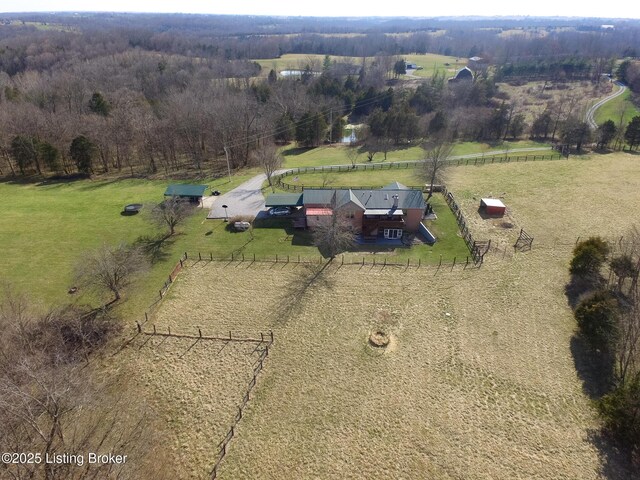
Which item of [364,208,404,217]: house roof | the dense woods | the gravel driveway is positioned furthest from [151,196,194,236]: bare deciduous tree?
the dense woods

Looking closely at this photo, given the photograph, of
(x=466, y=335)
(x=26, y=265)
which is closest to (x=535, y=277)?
(x=466, y=335)

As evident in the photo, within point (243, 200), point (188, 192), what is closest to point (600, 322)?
point (243, 200)

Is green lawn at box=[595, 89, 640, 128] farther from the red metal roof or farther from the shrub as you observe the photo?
the red metal roof

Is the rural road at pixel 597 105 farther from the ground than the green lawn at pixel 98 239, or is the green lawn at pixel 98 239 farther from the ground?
the rural road at pixel 597 105

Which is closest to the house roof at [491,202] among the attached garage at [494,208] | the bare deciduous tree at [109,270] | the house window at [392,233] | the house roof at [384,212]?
the attached garage at [494,208]

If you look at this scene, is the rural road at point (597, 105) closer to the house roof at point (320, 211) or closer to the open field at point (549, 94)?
the open field at point (549, 94)
